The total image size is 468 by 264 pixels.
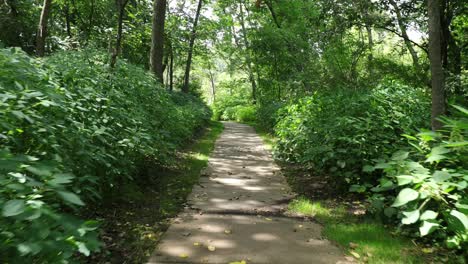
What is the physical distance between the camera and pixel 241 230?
385cm

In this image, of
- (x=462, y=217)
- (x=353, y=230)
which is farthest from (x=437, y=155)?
(x=353, y=230)

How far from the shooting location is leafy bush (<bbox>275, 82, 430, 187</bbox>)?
4.71 meters

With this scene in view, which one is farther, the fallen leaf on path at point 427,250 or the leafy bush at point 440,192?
the fallen leaf on path at point 427,250

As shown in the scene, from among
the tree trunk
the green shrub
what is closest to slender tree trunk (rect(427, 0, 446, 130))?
the tree trunk

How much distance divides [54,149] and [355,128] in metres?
3.94

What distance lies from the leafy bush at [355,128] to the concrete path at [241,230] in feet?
A: 2.79

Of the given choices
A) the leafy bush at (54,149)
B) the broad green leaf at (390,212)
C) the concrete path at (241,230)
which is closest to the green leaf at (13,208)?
the leafy bush at (54,149)

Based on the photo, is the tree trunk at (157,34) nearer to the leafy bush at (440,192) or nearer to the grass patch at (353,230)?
the grass patch at (353,230)

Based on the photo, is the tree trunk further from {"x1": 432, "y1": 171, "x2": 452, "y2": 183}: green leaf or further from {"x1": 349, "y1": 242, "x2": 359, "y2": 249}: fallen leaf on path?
{"x1": 432, "y1": 171, "x2": 452, "y2": 183}: green leaf

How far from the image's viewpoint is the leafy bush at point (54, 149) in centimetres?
134

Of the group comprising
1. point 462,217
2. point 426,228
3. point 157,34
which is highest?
point 157,34

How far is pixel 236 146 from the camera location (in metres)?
10.6

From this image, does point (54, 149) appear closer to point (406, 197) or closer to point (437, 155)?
point (406, 197)

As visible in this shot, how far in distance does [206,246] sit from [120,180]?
1.79 metres
